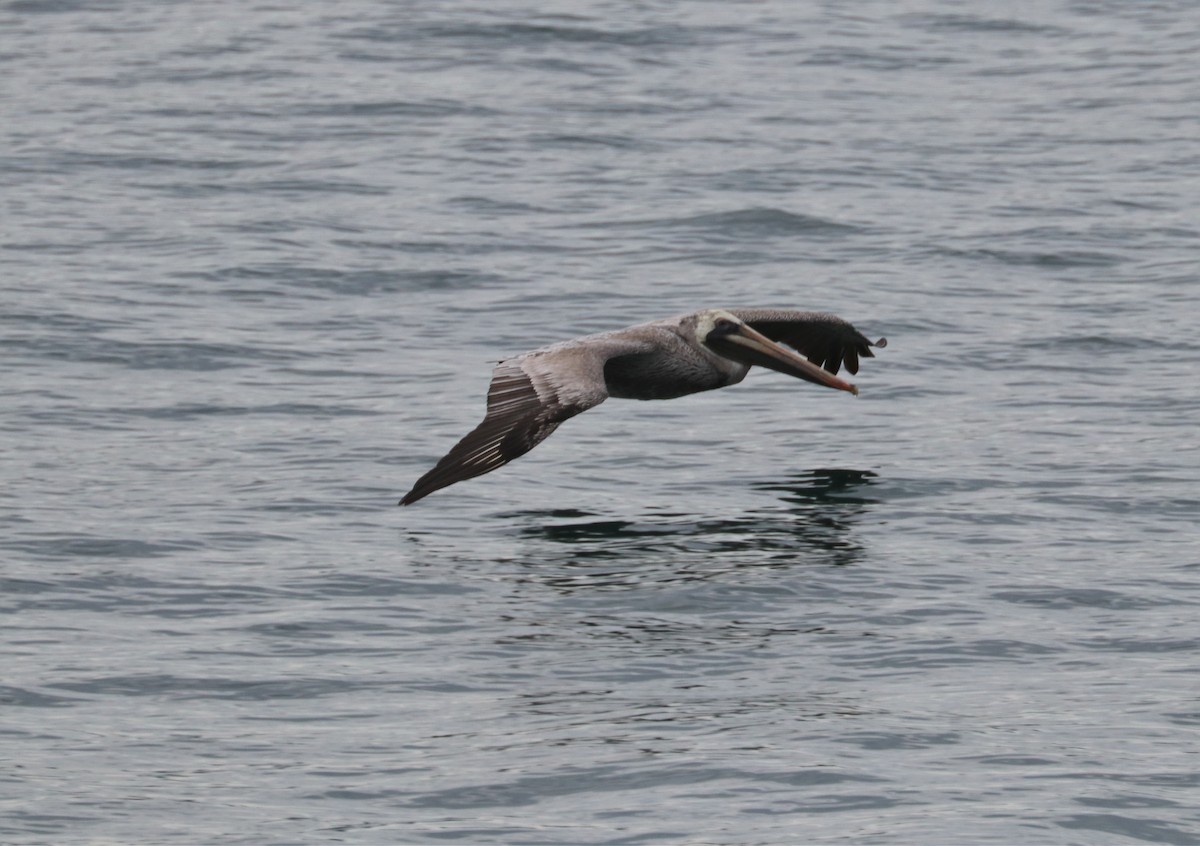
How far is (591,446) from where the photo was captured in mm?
17453

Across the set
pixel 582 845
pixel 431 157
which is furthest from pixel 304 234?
pixel 582 845

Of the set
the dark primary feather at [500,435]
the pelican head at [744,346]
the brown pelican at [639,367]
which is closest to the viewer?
the dark primary feather at [500,435]

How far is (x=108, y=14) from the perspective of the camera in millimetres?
35281

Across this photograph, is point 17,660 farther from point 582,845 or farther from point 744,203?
point 744,203

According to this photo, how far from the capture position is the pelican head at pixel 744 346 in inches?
631

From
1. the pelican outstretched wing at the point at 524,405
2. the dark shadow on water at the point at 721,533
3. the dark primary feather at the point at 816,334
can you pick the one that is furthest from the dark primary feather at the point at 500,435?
the dark primary feather at the point at 816,334

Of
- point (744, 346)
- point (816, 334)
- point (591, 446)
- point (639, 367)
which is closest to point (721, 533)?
point (639, 367)

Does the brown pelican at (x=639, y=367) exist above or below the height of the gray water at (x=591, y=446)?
above

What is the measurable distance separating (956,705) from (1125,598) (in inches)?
95.4

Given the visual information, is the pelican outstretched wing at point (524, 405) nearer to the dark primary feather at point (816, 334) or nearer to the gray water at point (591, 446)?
the gray water at point (591, 446)

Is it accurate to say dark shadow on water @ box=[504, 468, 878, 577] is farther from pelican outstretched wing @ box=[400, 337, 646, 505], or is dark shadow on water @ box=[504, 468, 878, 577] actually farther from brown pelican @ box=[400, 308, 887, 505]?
pelican outstretched wing @ box=[400, 337, 646, 505]

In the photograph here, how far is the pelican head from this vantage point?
→ 52.5ft

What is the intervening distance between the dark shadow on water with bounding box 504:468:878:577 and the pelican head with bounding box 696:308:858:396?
851mm

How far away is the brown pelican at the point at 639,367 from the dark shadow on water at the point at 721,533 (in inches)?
31.8
